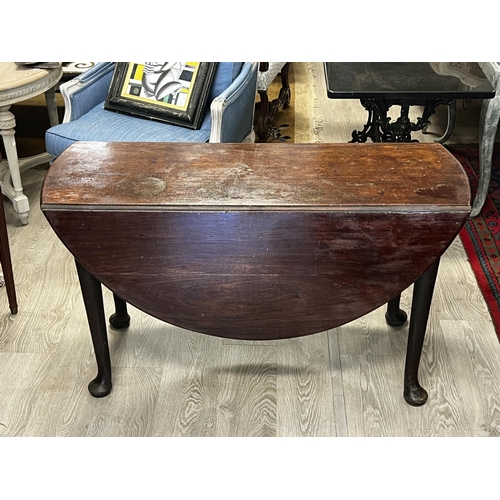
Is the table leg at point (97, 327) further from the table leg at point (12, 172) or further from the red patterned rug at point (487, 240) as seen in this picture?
the red patterned rug at point (487, 240)

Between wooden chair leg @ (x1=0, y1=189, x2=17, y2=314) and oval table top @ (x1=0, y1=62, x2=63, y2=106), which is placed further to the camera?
oval table top @ (x1=0, y1=62, x2=63, y2=106)

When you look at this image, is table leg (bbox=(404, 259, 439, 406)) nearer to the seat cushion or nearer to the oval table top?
the seat cushion

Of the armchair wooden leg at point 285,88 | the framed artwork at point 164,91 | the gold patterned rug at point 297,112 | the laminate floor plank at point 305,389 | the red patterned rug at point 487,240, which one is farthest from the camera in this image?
the armchair wooden leg at point 285,88

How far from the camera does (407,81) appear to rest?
8.79 feet

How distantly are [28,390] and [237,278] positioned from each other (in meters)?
0.85

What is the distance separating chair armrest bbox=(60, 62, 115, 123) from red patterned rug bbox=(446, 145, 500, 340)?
1705 mm

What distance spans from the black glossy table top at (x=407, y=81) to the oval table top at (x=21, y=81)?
115cm

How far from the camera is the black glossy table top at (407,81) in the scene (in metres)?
2.61

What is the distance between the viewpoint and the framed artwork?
2.84 metres

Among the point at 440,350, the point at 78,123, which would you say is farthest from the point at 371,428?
the point at 78,123

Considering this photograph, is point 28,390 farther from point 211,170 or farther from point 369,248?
point 369,248

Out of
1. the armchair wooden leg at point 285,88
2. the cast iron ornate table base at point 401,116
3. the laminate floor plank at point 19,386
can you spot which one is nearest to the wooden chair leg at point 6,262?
the laminate floor plank at point 19,386

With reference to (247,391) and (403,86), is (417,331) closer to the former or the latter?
(247,391)

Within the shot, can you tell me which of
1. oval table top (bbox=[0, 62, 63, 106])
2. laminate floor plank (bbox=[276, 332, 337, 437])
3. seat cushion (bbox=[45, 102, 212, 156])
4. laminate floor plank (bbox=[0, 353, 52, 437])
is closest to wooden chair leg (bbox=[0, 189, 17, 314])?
laminate floor plank (bbox=[0, 353, 52, 437])
